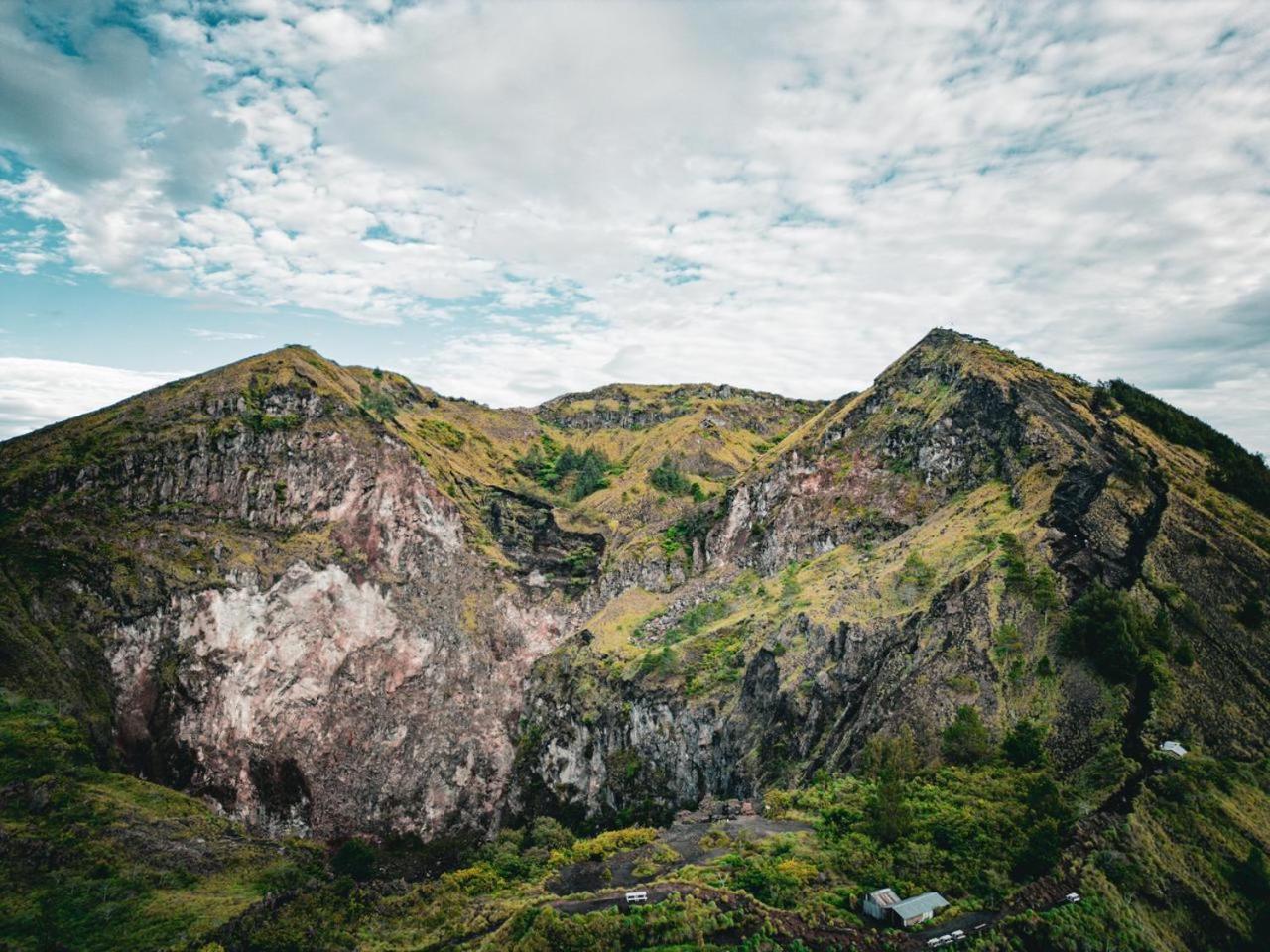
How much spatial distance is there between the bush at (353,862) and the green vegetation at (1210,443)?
266ft

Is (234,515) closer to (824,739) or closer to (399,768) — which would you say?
(399,768)

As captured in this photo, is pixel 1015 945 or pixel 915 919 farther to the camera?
pixel 915 919

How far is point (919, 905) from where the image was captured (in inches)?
1157

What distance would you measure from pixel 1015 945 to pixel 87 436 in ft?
312

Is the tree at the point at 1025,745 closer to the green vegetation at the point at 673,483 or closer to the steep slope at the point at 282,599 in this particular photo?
the steep slope at the point at 282,599

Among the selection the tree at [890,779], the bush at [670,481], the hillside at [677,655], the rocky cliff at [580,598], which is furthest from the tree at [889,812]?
the bush at [670,481]

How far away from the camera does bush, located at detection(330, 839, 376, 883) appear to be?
57406 mm

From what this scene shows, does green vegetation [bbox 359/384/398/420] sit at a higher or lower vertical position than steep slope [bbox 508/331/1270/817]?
higher

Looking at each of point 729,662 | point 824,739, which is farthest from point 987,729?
point 729,662

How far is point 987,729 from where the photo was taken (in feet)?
138

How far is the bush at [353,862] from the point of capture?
188 ft

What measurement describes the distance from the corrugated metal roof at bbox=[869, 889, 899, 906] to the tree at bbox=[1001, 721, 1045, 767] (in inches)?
526

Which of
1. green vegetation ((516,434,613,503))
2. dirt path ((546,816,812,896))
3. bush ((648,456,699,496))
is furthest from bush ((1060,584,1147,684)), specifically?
green vegetation ((516,434,613,503))

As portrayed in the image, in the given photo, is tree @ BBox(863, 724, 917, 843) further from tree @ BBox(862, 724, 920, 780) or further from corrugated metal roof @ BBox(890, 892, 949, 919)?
corrugated metal roof @ BBox(890, 892, 949, 919)
